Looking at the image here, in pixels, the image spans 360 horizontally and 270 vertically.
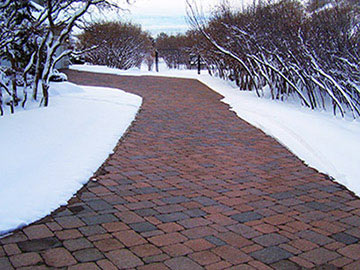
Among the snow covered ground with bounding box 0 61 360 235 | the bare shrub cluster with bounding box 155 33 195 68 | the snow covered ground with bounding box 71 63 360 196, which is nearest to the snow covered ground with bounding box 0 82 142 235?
the snow covered ground with bounding box 0 61 360 235

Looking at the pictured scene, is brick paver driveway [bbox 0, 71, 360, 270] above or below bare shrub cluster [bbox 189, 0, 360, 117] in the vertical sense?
below

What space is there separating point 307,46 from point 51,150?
24.0 ft

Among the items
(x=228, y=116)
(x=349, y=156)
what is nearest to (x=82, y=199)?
(x=349, y=156)

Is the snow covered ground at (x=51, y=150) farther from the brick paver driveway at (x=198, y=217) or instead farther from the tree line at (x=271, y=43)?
the tree line at (x=271, y=43)

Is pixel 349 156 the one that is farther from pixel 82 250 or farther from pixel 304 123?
pixel 82 250

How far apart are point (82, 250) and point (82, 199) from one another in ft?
3.81

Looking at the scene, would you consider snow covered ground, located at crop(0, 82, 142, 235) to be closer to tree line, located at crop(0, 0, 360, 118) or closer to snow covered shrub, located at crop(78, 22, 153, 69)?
tree line, located at crop(0, 0, 360, 118)

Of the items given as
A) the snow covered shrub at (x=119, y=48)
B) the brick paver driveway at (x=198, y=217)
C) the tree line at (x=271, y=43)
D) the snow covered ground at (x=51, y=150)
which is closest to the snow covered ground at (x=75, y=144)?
the snow covered ground at (x=51, y=150)

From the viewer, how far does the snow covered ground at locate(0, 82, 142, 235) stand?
420cm

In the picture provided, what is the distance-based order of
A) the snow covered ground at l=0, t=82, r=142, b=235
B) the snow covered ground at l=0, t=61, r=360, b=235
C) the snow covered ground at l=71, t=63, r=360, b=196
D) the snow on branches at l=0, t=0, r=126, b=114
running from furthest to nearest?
the snow on branches at l=0, t=0, r=126, b=114, the snow covered ground at l=71, t=63, r=360, b=196, the snow covered ground at l=0, t=61, r=360, b=235, the snow covered ground at l=0, t=82, r=142, b=235

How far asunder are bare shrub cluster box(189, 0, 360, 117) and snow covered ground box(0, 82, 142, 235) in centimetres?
419

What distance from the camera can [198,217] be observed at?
4094 millimetres

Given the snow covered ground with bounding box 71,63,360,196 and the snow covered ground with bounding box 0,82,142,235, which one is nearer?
the snow covered ground with bounding box 0,82,142,235

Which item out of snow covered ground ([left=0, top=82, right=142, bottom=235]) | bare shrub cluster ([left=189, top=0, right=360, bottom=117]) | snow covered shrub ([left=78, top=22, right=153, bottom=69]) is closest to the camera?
snow covered ground ([left=0, top=82, right=142, bottom=235])
